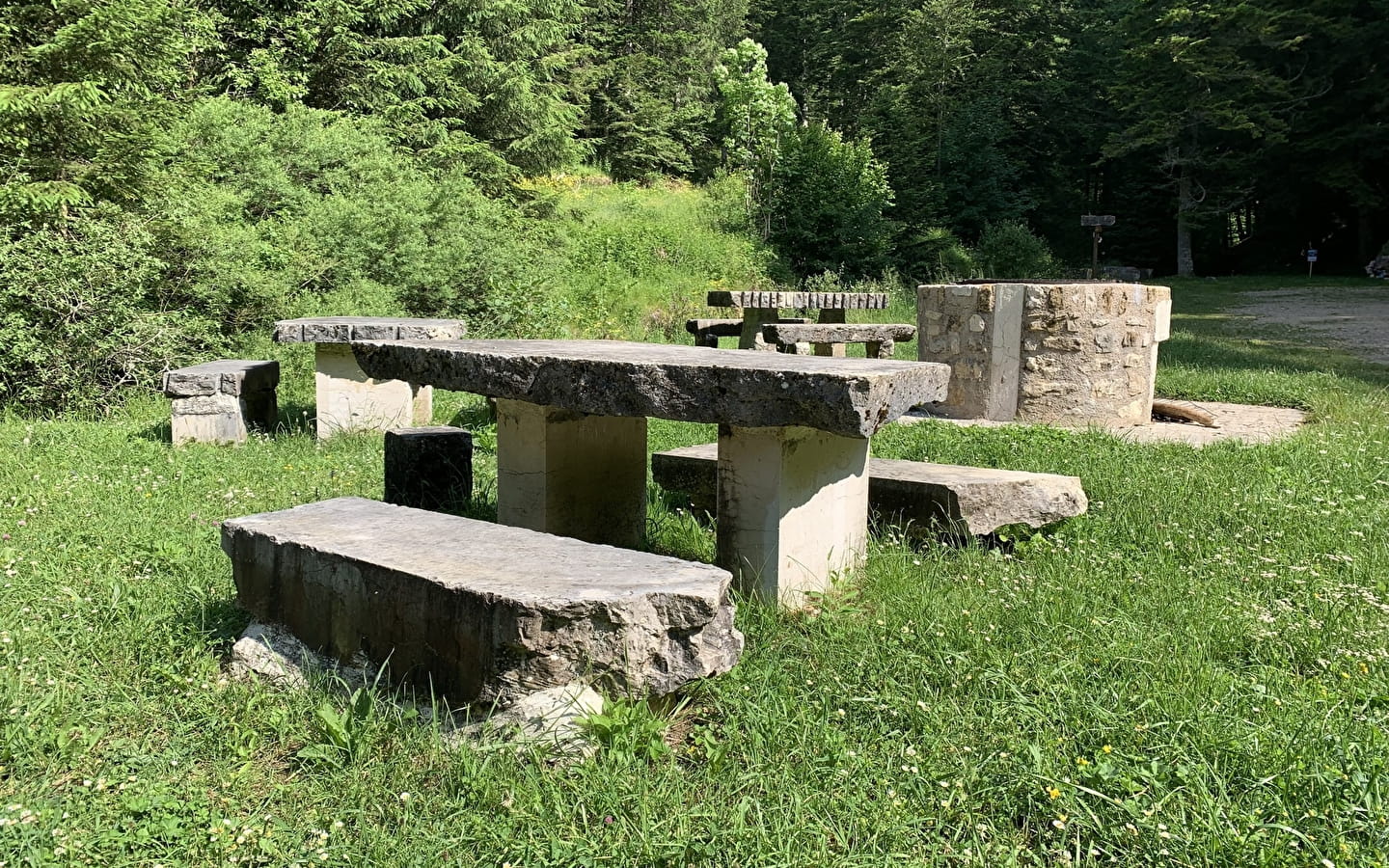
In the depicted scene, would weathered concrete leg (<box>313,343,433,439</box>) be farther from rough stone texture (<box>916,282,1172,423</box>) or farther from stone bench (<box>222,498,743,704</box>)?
rough stone texture (<box>916,282,1172,423</box>)

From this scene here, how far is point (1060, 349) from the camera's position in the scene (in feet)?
24.2

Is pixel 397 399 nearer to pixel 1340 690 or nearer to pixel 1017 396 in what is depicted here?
pixel 1017 396

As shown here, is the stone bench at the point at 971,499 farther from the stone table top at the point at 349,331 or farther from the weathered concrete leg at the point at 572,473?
the stone table top at the point at 349,331

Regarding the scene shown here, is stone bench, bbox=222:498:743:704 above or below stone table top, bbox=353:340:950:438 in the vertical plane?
below

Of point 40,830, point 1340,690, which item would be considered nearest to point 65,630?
point 40,830

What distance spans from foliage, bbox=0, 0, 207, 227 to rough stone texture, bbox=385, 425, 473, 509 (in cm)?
472

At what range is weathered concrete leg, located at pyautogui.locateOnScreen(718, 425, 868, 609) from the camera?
11.1 ft

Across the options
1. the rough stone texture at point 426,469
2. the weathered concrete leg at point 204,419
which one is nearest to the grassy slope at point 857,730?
the rough stone texture at point 426,469

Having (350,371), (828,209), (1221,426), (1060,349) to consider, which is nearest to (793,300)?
(1060,349)

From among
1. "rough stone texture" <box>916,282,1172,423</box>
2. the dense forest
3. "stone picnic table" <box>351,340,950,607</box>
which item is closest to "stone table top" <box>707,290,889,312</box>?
"rough stone texture" <box>916,282,1172,423</box>

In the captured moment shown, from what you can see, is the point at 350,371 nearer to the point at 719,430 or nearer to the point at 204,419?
the point at 204,419

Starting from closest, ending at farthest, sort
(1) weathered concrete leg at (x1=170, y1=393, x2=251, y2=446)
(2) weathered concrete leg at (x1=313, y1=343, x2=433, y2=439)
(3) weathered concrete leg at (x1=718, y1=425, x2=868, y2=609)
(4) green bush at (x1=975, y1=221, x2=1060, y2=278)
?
(3) weathered concrete leg at (x1=718, y1=425, x2=868, y2=609), (1) weathered concrete leg at (x1=170, y1=393, x2=251, y2=446), (2) weathered concrete leg at (x1=313, y1=343, x2=433, y2=439), (4) green bush at (x1=975, y1=221, x2=1060, y2=278)

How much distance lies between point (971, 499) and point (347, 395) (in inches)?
179

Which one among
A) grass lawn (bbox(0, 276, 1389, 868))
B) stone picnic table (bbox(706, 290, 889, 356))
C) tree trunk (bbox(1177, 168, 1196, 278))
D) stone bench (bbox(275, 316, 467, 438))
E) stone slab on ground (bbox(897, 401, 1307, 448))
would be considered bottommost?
grass lawn (bbox(0, 276, 1389, 868))
